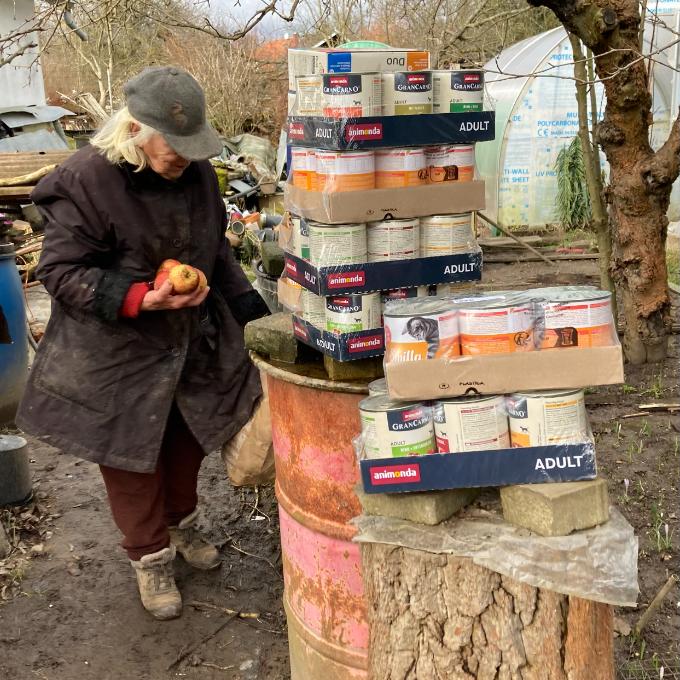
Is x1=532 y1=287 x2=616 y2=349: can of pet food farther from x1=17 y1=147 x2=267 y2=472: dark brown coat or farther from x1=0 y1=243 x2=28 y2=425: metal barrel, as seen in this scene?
x1=0 y1=243 x2=28 y2=425: metal barrel

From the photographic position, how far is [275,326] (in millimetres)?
2697

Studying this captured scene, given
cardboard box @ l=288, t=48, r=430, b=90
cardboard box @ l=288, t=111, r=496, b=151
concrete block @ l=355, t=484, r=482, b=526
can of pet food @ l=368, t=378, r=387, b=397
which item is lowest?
concrete block @ l=355, t=484, r=482, b=526

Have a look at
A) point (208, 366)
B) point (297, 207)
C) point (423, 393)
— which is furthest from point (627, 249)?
point (423, 393)

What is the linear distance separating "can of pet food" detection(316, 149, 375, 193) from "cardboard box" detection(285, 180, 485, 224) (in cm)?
2

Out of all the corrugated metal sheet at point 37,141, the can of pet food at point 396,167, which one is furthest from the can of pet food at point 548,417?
the corrugated metal sheet at point 37,141

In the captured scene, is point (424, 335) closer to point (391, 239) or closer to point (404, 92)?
point (391, 239)

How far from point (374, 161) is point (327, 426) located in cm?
74

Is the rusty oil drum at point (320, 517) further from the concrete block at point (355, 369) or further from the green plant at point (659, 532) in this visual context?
the green plant at point (659, 532)

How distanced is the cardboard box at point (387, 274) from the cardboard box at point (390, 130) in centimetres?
31

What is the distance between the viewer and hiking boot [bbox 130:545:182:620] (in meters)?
3.36

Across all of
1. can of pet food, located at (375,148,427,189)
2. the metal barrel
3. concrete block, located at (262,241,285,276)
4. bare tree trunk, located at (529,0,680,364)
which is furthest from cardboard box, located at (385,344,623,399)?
the metal barrel

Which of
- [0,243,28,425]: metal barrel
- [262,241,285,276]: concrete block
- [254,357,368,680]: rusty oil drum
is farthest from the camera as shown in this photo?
[0,243,28,425]: metal barrel

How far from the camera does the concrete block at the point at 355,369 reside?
247 centimetres

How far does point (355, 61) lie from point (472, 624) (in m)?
1.49
